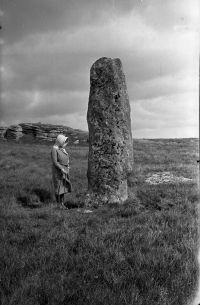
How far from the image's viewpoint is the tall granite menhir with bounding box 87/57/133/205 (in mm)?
10727

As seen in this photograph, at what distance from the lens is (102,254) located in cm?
577

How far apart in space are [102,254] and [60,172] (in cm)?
657

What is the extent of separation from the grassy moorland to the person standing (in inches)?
38.9

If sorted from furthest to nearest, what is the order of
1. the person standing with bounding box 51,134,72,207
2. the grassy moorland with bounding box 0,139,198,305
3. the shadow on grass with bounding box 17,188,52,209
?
the person standing with bounding box 51,134,72,207, the shadow on grass with bounding box 17,188,52,209, the grassy moorland with bounding box 0,139,198,305

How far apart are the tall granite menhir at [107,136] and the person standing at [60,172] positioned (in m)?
1.29

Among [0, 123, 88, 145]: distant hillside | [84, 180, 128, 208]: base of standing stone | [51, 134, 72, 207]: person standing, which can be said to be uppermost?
[0, 123, 88, 145]: distant hillside

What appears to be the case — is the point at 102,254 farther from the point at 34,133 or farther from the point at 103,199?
the point at 34,133

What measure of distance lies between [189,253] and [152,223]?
2015 millimetres

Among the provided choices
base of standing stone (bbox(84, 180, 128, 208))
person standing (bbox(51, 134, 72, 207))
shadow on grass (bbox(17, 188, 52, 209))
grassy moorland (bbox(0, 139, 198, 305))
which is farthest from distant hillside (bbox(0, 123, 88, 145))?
grassy moorland (bbox(0, 139, 198, 305))

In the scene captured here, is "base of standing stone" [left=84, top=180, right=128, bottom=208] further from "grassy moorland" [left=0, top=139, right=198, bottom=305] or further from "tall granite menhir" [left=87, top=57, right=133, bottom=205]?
"grassy moorland" [left=0, top=139, right=198, bottom=305]

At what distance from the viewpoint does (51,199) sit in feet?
41.1

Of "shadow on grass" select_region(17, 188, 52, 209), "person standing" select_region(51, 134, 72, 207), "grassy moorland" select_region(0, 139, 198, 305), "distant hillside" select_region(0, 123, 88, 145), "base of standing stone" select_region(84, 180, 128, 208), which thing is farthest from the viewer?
"distant hillside" select_region(0, 123, 88, 145)

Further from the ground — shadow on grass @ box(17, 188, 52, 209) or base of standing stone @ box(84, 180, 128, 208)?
base of standing stone @ box(84, 180, 128, 208)

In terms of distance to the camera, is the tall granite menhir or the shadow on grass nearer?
the tall granite menhir
